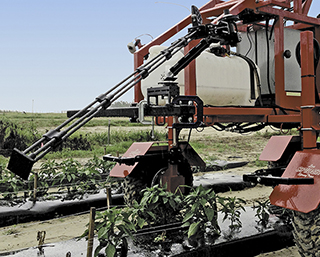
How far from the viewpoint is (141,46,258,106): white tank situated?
13.3ft

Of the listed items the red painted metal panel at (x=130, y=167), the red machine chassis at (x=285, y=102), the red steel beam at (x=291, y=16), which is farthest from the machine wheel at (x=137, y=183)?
the red steel beam at (x=291, y=16)

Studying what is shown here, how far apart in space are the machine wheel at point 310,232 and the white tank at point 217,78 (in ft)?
5.36

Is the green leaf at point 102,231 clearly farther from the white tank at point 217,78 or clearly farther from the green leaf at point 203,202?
the white tank at point 217,78

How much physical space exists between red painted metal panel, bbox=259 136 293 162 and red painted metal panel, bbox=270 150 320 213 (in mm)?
566

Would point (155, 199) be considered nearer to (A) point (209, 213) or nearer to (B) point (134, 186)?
(A) point (209, 213)

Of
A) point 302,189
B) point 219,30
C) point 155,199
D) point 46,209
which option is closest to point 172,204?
point 155,199

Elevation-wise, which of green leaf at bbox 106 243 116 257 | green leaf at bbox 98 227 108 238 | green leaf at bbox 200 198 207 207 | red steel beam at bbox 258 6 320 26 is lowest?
green leaf at bbox 106 243 116 257

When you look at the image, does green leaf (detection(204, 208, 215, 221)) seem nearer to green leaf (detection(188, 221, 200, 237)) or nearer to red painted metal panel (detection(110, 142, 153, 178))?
green leaf (detection(188, 221, 200, 237))

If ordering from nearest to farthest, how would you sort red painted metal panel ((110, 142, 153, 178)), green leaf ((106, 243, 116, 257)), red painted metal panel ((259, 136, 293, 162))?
green leaf ((106, 243, 116, 257)) < red painted metal panel ((259, 136, 293, 162)) < red painted metal panel ((110, 142, 153, 178))

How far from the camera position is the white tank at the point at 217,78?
13.3 feet

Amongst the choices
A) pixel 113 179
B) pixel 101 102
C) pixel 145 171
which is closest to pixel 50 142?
pixel 101 102

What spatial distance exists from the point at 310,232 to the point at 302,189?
1.34 feet

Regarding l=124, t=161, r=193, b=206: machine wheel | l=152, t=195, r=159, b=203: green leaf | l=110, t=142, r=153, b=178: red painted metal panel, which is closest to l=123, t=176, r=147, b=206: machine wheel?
l=124, t=161, r=193, b=206: machine wheel

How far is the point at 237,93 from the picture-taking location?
4352 millimetres
